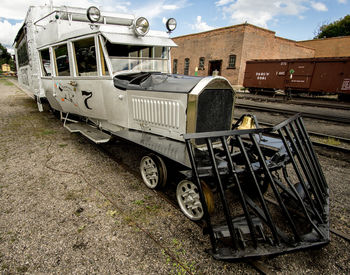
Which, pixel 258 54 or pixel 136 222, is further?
pixel 258 54

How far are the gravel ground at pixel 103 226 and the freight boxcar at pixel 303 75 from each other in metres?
14.7

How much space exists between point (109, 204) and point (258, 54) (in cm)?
2746

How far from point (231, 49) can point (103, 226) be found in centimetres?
2651

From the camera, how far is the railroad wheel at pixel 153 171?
3.53 m

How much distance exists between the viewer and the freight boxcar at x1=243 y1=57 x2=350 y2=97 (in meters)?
16.0

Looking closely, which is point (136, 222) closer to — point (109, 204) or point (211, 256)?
point (109, 204)

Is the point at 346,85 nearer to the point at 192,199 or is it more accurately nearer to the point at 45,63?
the point at 192,199

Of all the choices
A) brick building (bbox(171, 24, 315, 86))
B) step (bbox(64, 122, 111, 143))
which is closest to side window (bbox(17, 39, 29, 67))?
step (bbox(64, 122, 111, 143))

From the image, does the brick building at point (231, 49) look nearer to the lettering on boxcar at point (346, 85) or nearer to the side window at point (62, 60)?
the lettering on boxcar at point (346, 85)

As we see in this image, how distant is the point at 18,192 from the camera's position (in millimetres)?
3648

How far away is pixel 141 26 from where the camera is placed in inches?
172

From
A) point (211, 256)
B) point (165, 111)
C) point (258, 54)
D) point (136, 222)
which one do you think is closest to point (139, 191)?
point (136, 222)

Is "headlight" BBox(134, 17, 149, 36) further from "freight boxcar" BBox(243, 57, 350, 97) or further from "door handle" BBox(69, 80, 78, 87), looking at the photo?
"freight boxcar" BBox(243, 57, 350, 97)

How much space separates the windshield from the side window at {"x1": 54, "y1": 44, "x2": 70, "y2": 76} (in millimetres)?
1889
